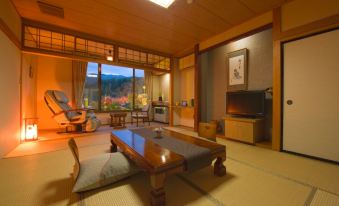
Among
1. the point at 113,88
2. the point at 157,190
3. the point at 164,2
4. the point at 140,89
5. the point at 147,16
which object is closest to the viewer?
the point at 157,190

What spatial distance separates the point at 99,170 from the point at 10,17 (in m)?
3.14

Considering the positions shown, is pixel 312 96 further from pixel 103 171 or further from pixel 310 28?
pixel 103 171

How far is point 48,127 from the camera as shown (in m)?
4.87

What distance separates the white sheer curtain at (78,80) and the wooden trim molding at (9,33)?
7.02 feet

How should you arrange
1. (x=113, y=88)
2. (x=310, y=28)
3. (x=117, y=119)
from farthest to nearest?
(x=113, y=88)
(x=117, y=119)
(x=310, y=28)

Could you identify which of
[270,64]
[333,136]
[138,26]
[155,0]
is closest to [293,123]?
[333,136]

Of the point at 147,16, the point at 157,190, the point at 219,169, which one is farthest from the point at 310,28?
the point at 157,190

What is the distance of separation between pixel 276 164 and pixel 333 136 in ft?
3.07

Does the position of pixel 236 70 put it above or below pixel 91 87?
above

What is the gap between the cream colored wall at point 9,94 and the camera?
7.65 feet

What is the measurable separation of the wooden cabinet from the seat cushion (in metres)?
2.43

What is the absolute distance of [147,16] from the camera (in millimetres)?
3055

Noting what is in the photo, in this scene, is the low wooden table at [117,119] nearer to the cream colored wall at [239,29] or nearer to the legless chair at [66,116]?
the legless chair at [66,116]

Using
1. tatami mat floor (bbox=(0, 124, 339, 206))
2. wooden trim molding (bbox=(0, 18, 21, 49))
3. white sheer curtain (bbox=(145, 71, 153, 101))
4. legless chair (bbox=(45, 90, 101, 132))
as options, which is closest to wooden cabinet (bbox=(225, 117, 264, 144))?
tatami mat floor (bbox=(0, 124, 339, 206))
